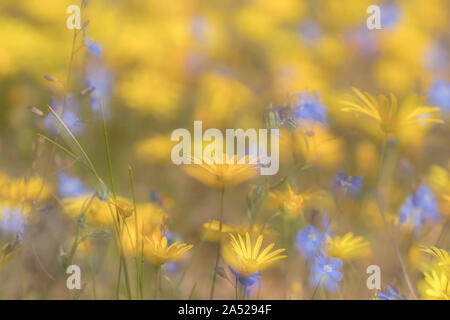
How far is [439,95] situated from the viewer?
2012 mm

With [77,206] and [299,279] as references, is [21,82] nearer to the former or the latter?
[77,206]

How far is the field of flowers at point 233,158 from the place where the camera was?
1.00 meters

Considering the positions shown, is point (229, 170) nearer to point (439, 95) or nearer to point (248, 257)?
point (248, 257)

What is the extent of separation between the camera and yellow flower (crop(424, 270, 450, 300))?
88 cm

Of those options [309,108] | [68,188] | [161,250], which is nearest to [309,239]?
[309,108]

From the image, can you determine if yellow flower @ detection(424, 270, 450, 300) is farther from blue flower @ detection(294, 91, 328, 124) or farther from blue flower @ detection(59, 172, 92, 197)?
blue flower @ detection(59, 172, 92, 197)

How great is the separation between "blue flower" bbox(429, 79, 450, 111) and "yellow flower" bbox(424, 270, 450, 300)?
115cm

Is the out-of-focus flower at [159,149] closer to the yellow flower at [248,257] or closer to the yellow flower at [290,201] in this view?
the yellow flower at [290,201]

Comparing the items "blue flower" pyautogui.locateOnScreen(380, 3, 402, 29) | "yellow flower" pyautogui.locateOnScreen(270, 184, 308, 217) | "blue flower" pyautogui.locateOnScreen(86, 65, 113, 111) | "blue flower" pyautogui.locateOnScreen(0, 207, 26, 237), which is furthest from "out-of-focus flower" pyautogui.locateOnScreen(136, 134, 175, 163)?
"blue flower" pyautogui.locateOnScreen(380, 3, 402, 29)

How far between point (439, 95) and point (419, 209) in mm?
925

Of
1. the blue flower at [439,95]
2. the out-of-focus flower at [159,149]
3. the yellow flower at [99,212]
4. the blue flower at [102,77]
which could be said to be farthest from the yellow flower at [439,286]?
the blue flower at [102,77]

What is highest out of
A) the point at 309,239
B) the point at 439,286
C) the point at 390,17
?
the point at 390,17
